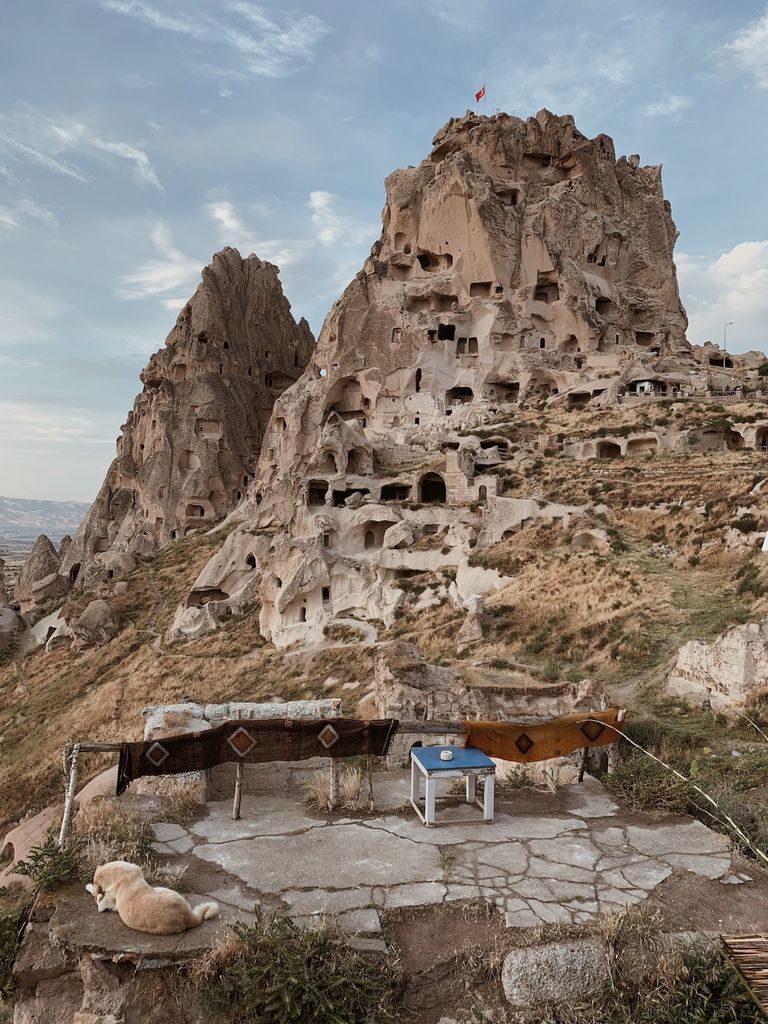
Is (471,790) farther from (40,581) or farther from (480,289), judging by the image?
(480,289)

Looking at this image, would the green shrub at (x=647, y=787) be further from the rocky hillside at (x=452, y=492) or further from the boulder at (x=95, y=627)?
the boulder at (x=95, y=627)

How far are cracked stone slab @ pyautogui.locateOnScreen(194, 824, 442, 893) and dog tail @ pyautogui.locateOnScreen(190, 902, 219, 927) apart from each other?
508 millimetres

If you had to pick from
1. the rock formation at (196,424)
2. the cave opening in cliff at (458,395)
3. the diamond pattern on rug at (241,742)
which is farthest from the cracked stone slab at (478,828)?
the rock formation at (196,424)

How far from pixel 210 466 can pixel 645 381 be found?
125 feet

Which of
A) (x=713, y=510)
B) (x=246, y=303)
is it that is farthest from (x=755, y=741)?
(x=246, y=303)

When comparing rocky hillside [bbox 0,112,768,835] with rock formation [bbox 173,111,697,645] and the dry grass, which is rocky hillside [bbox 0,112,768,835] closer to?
rock formation [bbox 173,111,697,645]

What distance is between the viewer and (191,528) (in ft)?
196

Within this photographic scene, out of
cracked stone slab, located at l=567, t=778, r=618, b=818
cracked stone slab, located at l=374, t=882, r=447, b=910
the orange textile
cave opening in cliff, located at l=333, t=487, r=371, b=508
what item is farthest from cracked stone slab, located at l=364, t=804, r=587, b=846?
cave opening in cliff, located at l=333, t=487, r=371, b=508

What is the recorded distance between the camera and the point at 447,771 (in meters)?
6.24

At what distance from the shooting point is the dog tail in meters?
4.65

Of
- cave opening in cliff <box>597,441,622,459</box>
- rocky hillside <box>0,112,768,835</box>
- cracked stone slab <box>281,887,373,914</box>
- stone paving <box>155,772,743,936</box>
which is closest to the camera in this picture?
cracked stone slab <box>281,887,373,914</box>

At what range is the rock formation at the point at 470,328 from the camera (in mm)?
39566

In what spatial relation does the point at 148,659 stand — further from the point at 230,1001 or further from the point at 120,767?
the point at 230,1001

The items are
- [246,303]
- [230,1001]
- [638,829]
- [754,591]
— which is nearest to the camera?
[230,1001]
